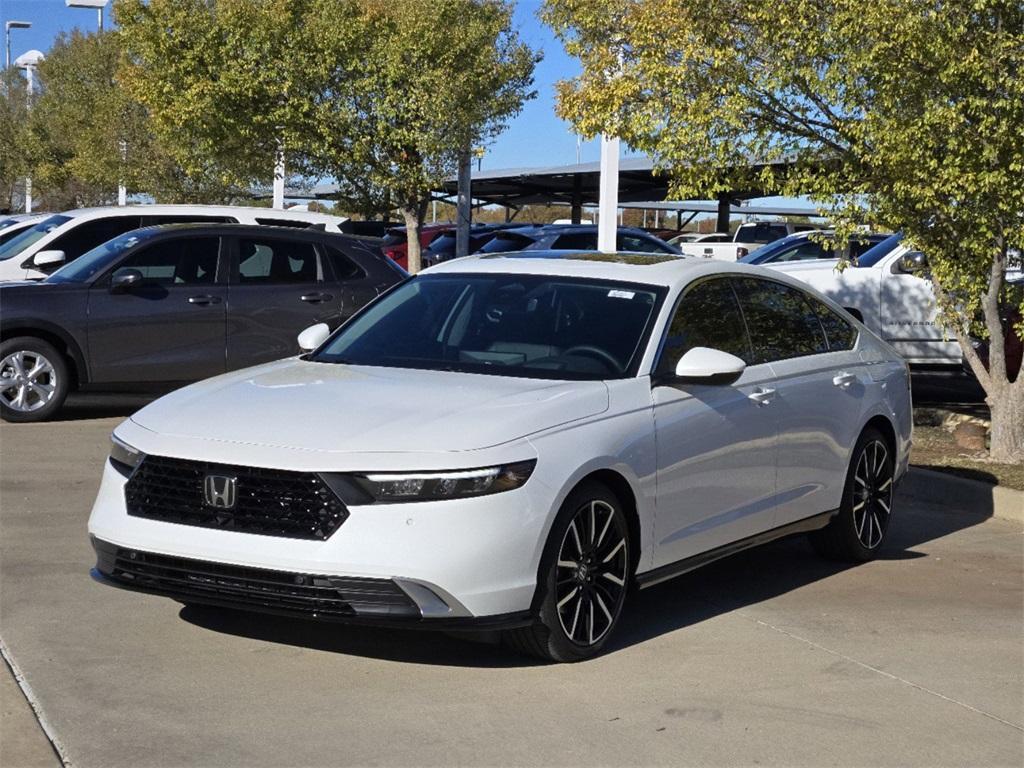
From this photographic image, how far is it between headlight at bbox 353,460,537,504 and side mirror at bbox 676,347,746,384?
1323mm

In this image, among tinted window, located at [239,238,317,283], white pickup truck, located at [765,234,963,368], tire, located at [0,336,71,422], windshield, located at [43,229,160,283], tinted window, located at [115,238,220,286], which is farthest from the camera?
white pickup truck, located at [765,234,963,368]

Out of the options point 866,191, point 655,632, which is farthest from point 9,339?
point 655,632

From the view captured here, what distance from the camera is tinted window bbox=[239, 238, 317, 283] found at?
1303cm

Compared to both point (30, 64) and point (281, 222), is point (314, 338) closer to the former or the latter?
point (281, 222)

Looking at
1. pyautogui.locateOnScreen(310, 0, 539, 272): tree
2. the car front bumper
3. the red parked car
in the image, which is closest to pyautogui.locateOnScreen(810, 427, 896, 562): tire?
the car front bumper

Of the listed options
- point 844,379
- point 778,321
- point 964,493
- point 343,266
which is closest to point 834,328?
point 844,379

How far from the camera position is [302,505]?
5.27m

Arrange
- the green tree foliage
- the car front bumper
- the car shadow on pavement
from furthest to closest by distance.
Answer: the green tree foliage, the car shadow on pavement, the car front bumper

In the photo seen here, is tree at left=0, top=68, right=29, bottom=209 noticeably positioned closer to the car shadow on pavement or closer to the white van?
the white van

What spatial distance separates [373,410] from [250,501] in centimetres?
60

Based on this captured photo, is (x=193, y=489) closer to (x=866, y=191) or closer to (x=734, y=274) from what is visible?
(x=734, y=274)

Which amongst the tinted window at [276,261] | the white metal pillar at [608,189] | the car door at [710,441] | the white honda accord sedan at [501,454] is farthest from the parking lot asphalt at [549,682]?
the white metal pillar at [608,189]

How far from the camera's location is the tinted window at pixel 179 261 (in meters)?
12.7

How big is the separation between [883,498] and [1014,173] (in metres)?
2.96
